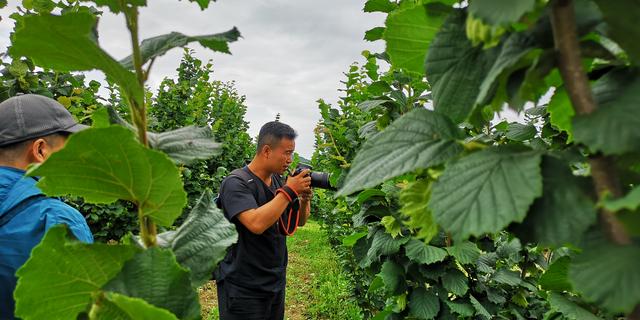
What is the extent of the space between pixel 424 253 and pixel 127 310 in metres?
2.08

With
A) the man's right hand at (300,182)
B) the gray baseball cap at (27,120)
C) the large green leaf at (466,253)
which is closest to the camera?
the gray baseball cap at (27,120)

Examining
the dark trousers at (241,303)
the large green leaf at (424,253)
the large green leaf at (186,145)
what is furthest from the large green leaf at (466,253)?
the dark trousers at (241,303)

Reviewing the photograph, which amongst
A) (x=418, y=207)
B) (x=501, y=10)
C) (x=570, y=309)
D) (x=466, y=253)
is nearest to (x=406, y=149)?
(x=418, y=207)

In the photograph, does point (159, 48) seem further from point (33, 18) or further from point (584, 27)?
point (584, 27)

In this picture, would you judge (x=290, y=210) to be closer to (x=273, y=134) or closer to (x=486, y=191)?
(x=273, y=134)

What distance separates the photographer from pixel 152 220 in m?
0.75

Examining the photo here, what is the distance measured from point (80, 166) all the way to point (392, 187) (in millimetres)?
2100

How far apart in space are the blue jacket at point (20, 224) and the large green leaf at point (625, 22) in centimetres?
192

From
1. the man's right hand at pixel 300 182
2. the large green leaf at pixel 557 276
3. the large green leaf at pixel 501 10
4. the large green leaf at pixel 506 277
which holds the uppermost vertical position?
the large green leaf at pixel 501 10

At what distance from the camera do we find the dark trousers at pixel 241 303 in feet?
12.3

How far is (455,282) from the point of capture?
8.44 feet

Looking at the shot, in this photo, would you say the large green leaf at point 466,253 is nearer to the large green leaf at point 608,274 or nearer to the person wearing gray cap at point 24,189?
the person wearing gray cap at point 24,189

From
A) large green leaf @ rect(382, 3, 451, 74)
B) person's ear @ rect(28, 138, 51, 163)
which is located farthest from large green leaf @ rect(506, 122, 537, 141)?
person's ear @ rect(28, 138, 51, 163)

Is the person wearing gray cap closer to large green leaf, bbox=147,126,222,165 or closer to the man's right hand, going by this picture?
large green leaf, bbox=147,126,222,165
